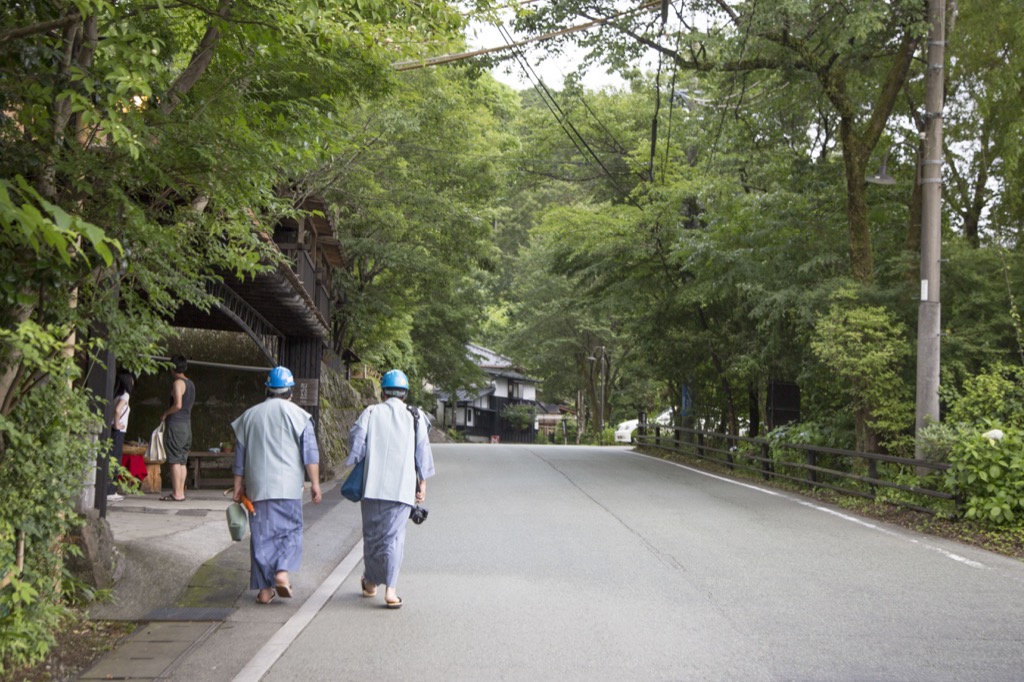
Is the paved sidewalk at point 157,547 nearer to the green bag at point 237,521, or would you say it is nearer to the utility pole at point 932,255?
the green bag at point 237,521

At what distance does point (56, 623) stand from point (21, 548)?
529 mm

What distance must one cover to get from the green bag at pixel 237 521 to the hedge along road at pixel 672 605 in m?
0.90

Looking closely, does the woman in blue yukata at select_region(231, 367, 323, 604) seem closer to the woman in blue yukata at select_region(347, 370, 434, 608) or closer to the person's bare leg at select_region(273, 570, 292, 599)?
the person's bare leg at select_region(273, 570, 292, 599)

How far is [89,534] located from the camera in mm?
7949

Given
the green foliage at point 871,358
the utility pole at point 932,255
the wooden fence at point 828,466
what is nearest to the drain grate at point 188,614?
the wooden fence at point 828,466

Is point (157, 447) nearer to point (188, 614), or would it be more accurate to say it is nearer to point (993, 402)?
point (188, 614)

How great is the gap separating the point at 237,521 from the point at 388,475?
3.91 feet

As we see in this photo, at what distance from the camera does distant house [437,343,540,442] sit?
69.9 metres

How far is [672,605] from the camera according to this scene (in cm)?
784

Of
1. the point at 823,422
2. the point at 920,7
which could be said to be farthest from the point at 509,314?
the point at 920,7

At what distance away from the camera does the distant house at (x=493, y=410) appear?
229 ft

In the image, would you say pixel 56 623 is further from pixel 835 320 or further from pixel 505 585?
pixel 835 320

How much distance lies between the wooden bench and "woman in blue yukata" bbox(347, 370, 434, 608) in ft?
33.6

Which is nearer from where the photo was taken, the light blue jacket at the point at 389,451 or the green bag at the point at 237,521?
the green bag at the point at 237,521
